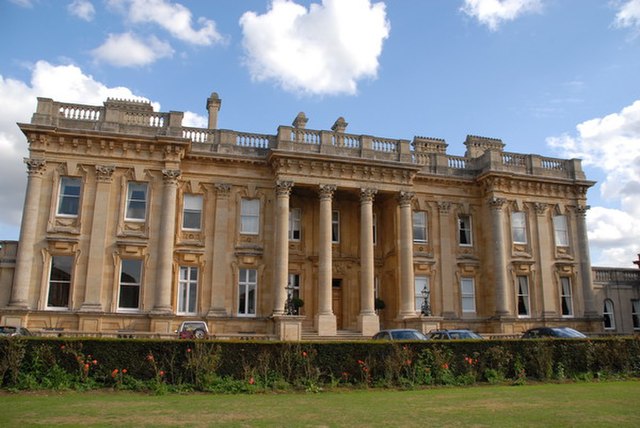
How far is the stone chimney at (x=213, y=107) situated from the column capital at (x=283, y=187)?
6059 millimetres

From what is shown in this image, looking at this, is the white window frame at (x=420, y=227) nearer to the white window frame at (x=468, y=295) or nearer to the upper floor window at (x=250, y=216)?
the white window frame at (x=468, y=295)

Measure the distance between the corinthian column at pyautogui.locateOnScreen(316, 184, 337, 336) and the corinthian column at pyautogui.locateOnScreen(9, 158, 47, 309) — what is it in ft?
45.9

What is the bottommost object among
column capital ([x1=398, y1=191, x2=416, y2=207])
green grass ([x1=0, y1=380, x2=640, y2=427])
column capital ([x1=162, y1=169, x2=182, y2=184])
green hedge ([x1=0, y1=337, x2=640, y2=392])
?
green grass ([x1=0, y1=380, x2=640, y2=427])

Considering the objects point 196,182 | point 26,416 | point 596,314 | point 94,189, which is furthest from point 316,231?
point 26,416

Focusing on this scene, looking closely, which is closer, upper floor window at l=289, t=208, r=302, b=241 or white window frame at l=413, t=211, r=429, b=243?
upper floor window at l=289, t=208, r=302, b=241

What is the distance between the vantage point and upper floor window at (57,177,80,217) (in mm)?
28047

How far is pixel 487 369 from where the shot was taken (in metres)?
17.9

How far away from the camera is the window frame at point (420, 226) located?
33.9m

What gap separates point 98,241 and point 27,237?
10.4 feet

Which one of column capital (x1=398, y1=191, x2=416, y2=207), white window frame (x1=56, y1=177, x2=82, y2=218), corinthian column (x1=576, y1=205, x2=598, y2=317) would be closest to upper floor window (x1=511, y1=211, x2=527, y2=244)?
corinthian column (x1=576, y1=205, x2=598, y2=317)

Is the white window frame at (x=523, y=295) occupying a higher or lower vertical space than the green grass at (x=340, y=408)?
higher

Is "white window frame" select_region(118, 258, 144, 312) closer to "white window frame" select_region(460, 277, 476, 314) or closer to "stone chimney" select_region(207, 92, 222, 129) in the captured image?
"stone chimney" select_region(207, 92, 222, 129)

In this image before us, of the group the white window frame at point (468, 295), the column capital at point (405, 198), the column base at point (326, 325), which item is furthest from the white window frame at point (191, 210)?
the white window frame at point (468, 295)

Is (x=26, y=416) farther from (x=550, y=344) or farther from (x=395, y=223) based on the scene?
(x=395, y=223)
